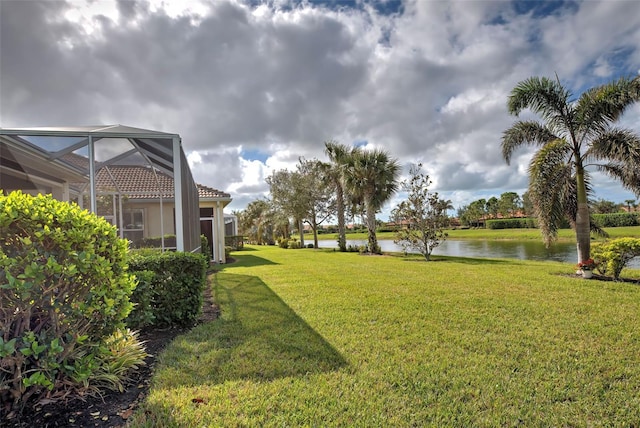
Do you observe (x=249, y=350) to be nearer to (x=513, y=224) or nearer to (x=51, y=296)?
(x=51, y=296)

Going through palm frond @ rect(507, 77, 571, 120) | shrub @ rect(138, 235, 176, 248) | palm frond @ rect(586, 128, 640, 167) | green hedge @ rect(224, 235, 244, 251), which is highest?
palm frond @ rect(507, 77, 571, 120)

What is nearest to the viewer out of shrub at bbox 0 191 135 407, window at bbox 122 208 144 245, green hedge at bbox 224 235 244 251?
shrub at bbox 0 191 135 407

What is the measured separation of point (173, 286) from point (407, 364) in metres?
3.39

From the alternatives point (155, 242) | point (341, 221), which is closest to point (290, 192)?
point (341, 221)

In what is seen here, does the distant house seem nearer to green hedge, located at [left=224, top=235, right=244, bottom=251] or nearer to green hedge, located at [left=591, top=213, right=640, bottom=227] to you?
green hedge, located at [left=224, top=235, right=244, bottom=251]

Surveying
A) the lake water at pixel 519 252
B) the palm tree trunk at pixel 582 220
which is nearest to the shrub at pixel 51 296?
the palm tree trunk at pixel 582 220

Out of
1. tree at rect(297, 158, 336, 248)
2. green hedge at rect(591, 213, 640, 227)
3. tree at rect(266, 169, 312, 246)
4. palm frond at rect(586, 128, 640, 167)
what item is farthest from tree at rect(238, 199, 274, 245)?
green hedge at rect(591, 213, 640, 227)

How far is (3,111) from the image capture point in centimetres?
723

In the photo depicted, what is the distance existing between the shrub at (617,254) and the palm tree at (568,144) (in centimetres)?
63

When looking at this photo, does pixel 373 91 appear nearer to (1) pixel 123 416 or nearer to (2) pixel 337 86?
(2) pixel 337 86

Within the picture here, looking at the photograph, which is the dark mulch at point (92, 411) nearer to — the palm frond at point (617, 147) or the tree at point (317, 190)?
the palm frond at point (617, 147)

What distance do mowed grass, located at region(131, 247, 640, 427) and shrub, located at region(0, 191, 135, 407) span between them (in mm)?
720

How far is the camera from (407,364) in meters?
3.35

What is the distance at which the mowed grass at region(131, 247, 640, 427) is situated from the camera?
8.11 ft
